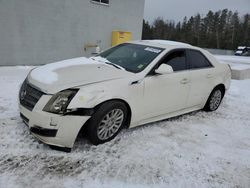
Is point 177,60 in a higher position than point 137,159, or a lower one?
higher

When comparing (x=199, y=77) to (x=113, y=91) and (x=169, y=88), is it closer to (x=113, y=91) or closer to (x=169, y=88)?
(x=169, y=88)

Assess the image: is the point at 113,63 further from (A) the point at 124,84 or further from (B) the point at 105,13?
(B) the point at 105,13

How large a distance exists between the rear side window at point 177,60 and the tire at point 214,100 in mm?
1244

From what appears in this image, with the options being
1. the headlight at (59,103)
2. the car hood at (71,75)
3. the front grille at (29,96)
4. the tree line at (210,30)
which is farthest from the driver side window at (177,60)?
the tree line at (210,30)

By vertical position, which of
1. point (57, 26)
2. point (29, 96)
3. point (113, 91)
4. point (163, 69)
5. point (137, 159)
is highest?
point (57, 26)

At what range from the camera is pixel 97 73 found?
3.60 m

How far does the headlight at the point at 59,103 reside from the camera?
3.08 m

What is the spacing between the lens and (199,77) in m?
4.82

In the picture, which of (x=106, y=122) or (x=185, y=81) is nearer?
(x=106, y=122)

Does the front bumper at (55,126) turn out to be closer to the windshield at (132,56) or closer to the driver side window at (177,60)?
the windshield at (132,56)

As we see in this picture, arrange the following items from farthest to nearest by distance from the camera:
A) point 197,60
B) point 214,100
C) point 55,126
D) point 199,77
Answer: point 214,100 → point 197,60 → point 199,77 → point 55,126

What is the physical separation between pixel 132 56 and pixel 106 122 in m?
1.47

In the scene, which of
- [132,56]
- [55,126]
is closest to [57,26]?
[132,56]

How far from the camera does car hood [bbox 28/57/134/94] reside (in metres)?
3.23
